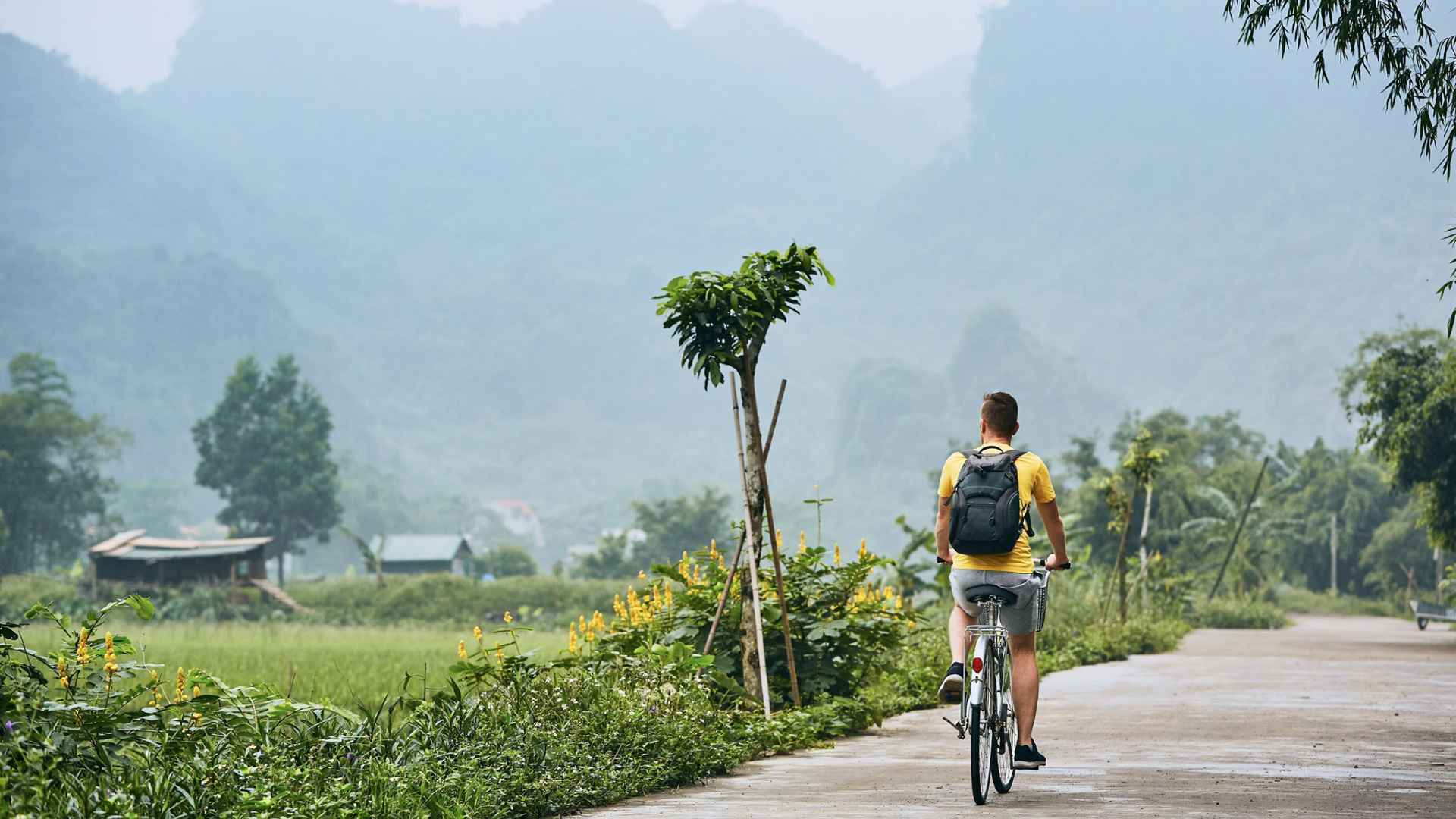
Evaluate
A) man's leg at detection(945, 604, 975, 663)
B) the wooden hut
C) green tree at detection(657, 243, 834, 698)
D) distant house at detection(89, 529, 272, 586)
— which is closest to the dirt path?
man's leg at detection(945, 604, 975, 663)

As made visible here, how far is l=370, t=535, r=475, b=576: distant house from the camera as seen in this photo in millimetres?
94000

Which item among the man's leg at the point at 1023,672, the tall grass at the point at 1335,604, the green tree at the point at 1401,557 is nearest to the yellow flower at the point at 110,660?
the man's leg at the point at 1023,672

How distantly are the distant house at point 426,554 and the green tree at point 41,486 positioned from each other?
58.3ft

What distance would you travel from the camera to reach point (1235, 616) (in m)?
37.2

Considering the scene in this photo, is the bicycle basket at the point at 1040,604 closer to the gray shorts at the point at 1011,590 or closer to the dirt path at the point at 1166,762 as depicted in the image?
the gray shorts at the point at 1011,590

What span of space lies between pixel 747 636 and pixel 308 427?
80.4 meters

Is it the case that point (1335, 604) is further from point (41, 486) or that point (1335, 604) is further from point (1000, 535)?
point (41, 486)

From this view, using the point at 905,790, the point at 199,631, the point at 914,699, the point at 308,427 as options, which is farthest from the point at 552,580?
the point at 905,790

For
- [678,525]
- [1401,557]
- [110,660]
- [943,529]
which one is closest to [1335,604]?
[1401,557]

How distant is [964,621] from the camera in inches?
269

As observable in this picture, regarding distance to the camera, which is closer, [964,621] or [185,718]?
[185,718]

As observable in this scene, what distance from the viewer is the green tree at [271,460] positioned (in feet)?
278

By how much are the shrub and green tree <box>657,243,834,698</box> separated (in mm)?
29953

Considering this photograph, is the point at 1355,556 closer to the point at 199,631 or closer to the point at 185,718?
the point at 199,631
